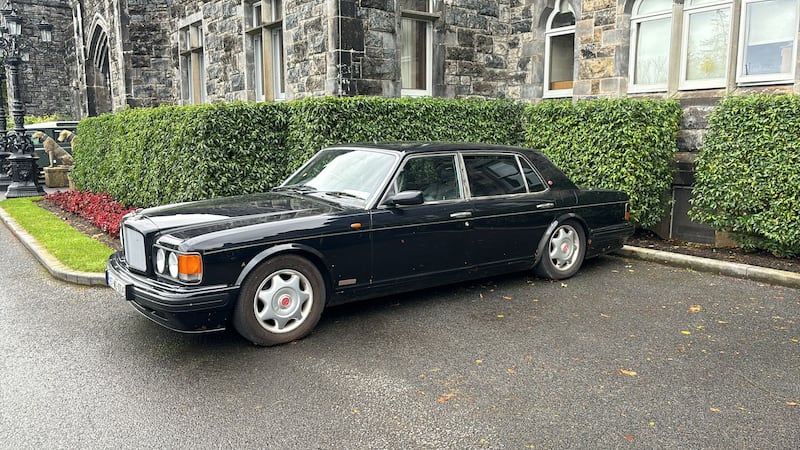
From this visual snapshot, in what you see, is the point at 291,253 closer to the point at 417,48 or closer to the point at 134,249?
the point at 134,249

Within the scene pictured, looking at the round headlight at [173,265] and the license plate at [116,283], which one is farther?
the license plate at [116,283]

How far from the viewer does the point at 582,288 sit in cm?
689

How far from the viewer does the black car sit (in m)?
4.76

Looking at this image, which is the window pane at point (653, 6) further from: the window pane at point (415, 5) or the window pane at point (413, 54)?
the window pane at point (413, 54)

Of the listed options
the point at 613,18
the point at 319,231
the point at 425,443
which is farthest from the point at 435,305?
the point at 613,18

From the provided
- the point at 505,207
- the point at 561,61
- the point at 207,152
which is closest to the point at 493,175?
the point at 505,207

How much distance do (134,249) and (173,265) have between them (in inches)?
25.6

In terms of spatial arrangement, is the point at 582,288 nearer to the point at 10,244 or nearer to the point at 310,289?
the point at 310,289

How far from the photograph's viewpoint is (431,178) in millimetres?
6141

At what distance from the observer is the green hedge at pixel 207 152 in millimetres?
8781

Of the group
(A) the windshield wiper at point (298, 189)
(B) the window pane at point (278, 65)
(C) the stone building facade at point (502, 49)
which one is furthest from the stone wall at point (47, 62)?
(A) the windshield wiper at point (298, 189)

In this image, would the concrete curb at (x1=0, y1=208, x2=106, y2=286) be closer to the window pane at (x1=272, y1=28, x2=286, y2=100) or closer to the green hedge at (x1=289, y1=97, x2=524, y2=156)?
the green hedge at (x1=289, y1=97, x2=524, y2=156)

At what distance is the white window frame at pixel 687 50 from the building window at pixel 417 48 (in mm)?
4369

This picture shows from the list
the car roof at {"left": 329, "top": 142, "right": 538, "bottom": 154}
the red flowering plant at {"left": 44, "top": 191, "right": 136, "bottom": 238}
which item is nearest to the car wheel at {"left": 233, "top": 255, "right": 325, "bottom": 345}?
the car roof at {"left": 329, "top": 142, "right": 538, "bottom": 154}
